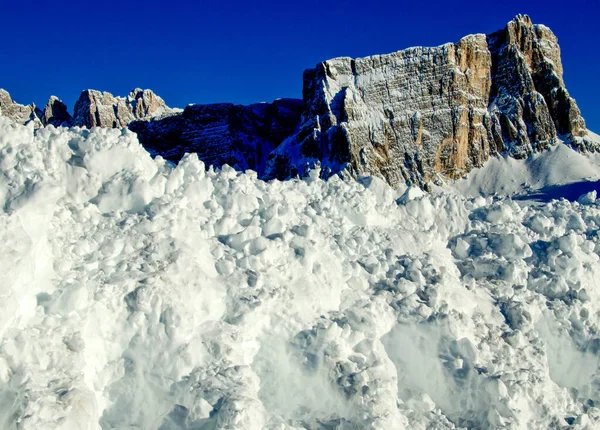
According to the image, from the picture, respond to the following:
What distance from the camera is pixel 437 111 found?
67500 mm

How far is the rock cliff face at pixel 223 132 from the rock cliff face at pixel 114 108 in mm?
5784

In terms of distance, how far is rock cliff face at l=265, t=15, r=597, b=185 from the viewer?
6638cm

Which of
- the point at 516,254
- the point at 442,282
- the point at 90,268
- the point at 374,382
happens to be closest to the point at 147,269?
the point at 90,268

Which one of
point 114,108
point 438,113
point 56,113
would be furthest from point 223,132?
point 438,113

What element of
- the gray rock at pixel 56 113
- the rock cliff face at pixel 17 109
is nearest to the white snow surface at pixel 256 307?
the rock cliff face at pixel 17 109

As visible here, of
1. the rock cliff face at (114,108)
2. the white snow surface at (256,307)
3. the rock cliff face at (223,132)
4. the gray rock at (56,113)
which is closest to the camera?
the white snow surface at (256,307)

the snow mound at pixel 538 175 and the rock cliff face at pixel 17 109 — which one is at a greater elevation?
the rock cliff face at pixel 17 109

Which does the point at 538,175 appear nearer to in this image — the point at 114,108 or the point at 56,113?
the point at 114,108

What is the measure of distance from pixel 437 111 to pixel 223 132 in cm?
3348

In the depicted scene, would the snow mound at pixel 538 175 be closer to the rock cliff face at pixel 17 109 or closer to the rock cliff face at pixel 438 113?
the rock cliff face at pixel 438 113

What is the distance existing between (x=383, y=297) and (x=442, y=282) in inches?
49.1

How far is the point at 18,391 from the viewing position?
315 inches

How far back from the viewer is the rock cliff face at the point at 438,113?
66.4m

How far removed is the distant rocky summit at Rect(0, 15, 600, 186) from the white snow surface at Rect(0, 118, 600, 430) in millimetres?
50202
